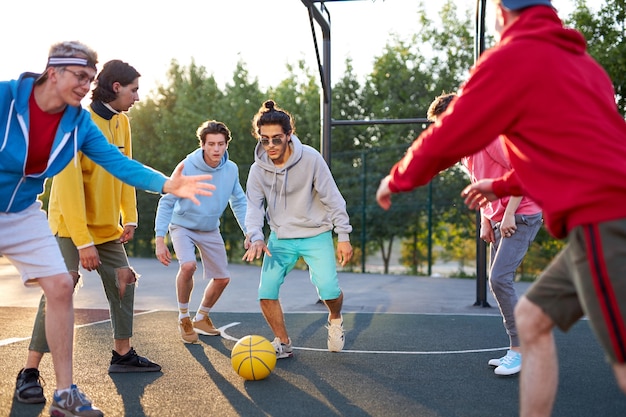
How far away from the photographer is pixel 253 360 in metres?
5.00

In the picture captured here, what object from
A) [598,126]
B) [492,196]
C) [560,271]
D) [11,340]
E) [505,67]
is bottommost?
[11,340]

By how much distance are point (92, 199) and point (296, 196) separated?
1647mm

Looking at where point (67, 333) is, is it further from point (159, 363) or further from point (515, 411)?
point (515, 411)

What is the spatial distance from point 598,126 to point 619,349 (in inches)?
30.2

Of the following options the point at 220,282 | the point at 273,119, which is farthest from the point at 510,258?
the point at 220,282

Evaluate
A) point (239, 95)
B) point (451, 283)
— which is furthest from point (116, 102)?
point (239, 95)

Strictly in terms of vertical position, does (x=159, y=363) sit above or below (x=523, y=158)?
below

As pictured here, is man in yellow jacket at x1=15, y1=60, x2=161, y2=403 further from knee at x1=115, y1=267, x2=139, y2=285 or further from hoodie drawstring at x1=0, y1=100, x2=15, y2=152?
hoodie drawstring at x1=0, y1=100, x2=15, y2=152

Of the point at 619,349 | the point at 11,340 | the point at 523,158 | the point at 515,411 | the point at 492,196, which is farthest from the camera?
the point at 11,340

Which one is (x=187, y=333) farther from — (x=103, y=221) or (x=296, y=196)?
(x=103, y=221)

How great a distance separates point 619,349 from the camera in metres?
2.53

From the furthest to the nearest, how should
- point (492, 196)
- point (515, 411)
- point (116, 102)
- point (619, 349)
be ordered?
point (116, 102), point (515, 411), point (492, 196), point (619, 349)

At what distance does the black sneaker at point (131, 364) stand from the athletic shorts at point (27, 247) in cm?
146

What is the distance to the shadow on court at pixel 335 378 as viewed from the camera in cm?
434
